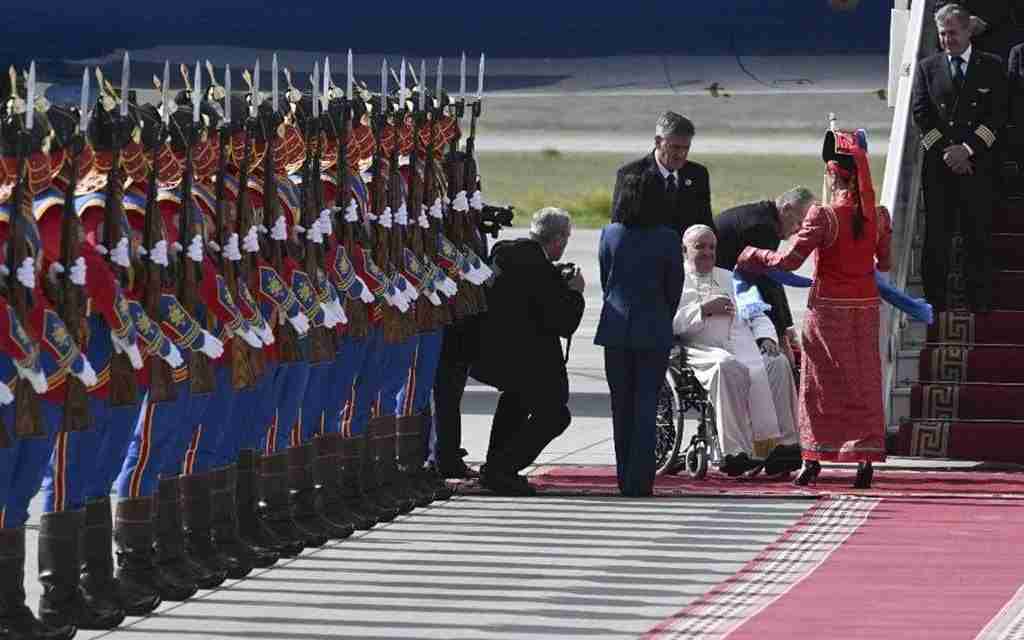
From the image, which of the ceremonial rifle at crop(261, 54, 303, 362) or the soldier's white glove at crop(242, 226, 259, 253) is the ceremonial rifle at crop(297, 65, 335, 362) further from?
the soldier's white glove at crop(242, 226, 259, 253)

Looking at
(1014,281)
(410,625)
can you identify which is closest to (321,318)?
(410,625)

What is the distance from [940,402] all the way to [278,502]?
4354 millimetres

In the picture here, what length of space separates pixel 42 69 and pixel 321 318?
10596 mm

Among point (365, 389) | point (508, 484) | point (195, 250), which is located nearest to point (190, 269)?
point (195, 250)

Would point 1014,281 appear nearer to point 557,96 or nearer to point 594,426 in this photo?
point 594,426

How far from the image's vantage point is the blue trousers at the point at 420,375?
34.5 feet

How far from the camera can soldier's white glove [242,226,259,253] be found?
27.9 ft

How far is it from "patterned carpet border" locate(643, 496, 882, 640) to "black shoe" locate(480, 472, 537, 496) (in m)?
1.17

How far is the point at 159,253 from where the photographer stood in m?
7.80

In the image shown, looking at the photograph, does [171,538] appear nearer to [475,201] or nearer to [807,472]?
[475,201]

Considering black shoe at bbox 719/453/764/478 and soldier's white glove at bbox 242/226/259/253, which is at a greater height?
soldier's white glove at bbox 242/226/259/253

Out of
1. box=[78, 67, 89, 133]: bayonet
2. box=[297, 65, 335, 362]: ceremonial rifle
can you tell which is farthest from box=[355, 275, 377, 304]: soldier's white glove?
box=[78, 67, 89, 133]: bayonet

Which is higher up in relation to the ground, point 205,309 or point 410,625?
point 205,309

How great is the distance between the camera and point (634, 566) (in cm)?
911
